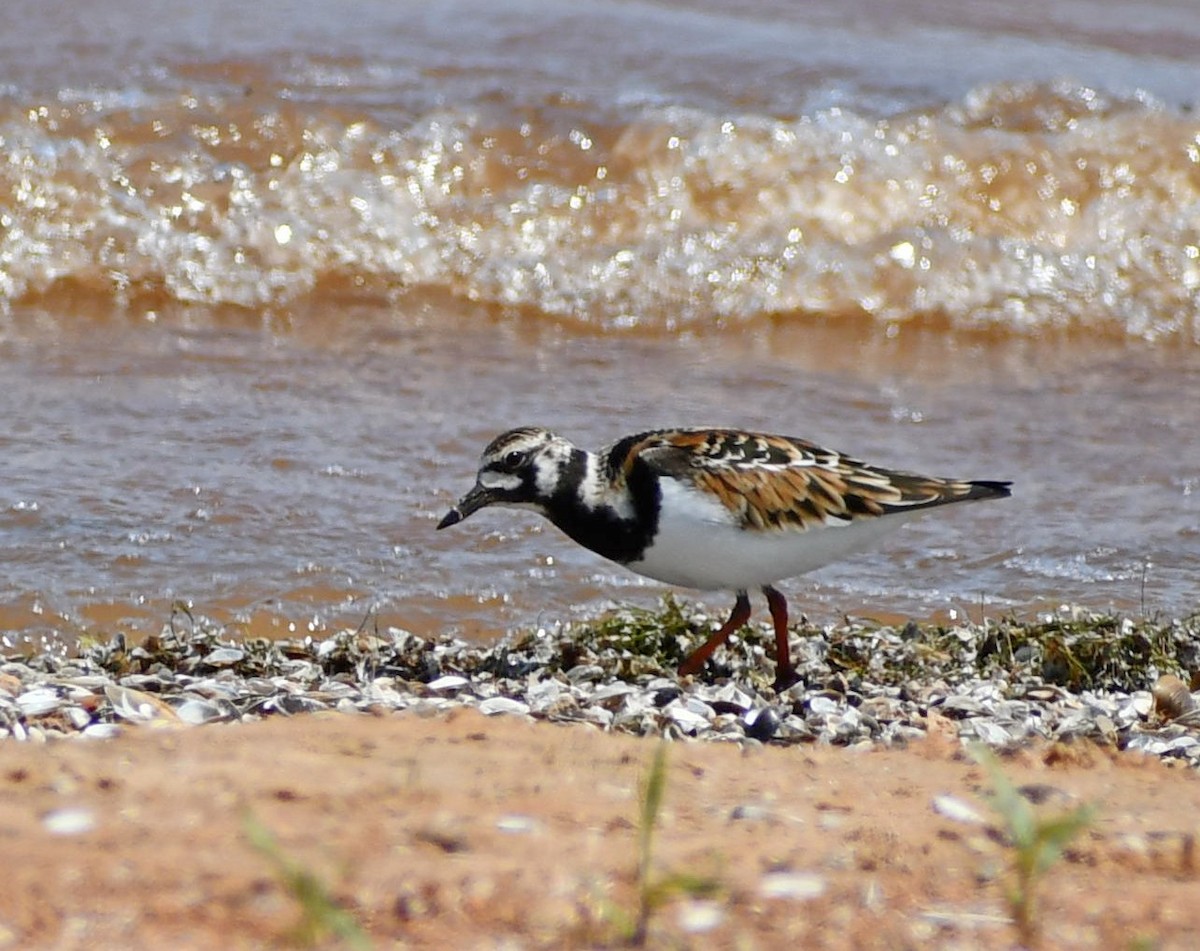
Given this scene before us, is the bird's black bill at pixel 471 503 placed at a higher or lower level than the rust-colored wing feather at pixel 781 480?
lower

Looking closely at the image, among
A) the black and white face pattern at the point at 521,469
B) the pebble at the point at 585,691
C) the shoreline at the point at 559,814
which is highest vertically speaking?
the black and white face pattern at the point at 521,469

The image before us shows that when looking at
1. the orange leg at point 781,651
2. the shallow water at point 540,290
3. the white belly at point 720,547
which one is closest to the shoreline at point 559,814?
the orange leg at point 781,651

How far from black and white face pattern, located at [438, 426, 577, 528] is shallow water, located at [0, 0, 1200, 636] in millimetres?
800

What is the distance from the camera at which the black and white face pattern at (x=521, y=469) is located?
5.61 meters

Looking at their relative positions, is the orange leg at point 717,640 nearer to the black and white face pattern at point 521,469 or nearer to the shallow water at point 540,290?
the black and white face pattern at point 521,469

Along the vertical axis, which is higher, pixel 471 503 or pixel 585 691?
pixel 471 503

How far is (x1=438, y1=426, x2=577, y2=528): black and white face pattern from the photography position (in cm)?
561

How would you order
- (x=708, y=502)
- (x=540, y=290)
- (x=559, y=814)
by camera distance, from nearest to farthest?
(x=559, y=814), (x=708, y=502), (x=540, y=290)

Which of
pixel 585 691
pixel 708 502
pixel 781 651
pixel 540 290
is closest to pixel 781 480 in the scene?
pixel 708 502

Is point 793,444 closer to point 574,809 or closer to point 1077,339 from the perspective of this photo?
point 574,809

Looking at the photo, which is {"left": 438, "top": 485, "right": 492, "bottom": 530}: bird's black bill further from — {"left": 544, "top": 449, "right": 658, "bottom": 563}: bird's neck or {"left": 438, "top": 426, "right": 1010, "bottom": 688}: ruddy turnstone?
{"left": 544, "top": 449, "right": 658, "bottom": 563}: bird's neck

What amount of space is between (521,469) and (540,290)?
5.43 meters

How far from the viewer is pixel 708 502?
548 cm

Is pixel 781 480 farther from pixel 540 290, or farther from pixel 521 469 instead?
pixel 540 290
